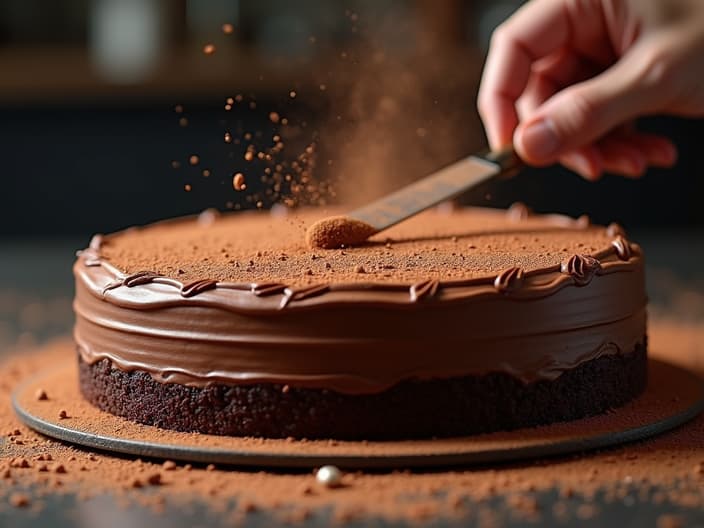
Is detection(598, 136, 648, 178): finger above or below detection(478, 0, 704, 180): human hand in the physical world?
below

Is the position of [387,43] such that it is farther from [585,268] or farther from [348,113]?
[585,268]

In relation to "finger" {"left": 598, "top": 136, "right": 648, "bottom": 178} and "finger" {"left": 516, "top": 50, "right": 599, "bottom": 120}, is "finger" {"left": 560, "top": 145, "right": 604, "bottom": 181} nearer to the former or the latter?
"finger" {"left": 598, "top": 136, "right": 648, "bottom": 178}

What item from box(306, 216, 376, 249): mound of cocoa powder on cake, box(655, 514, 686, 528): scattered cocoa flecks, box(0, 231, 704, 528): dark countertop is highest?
box(306, 216, 376, 249): mound of cocoa powder on cake

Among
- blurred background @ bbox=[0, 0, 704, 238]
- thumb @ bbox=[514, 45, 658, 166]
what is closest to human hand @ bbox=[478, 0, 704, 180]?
thumb @ bbox=[514, 45, 658, 166]

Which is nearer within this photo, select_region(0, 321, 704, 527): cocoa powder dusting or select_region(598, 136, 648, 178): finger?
select_region(0, 321, 704, 527): cocoa powder dusting

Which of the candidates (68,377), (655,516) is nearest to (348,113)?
(68,377)

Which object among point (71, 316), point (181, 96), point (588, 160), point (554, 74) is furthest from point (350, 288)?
point (181, 96)

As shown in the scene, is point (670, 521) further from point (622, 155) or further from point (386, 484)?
point (622, 155)

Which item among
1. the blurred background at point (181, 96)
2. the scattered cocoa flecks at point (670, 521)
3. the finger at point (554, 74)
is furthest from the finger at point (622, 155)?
the blurred background at point (181, 96)
